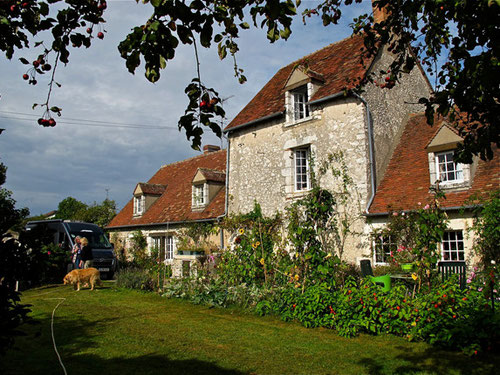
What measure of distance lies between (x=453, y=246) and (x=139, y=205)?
1676cm

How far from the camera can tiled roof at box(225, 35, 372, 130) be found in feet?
43.9

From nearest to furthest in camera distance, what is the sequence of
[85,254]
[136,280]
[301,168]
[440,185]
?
[440,185] → [136,280] → [85,254] → [301,168]

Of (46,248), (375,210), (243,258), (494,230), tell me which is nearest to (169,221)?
(243,258)

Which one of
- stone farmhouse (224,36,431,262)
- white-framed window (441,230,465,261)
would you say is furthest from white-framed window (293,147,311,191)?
white-framed window (441,230,465,261)

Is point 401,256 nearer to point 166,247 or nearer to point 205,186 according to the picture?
point 205,186

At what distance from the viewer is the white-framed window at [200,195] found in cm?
1797

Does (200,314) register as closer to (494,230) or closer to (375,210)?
(375,210)

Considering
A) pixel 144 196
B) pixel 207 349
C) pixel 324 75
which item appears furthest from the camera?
pixel 144 196

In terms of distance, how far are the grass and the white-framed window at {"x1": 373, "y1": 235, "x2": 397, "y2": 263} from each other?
15.7 feet

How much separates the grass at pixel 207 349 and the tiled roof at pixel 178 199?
8880mm

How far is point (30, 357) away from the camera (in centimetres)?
539

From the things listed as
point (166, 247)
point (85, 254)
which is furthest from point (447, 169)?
point (166, 247)

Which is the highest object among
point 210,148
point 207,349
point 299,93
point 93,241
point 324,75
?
point 324,75

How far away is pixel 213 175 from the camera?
18250mm
